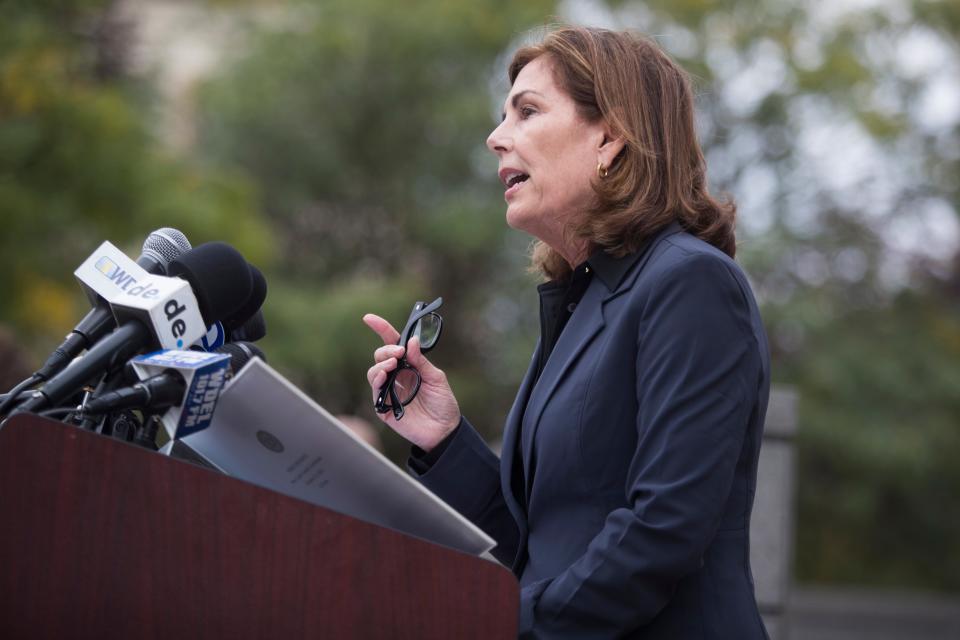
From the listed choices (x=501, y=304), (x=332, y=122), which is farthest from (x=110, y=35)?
(x=501, y=304)

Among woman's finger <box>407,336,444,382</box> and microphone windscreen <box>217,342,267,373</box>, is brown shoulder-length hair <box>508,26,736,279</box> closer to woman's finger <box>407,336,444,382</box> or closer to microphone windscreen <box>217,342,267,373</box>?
woman's finger <box>407,336,444,382</box>

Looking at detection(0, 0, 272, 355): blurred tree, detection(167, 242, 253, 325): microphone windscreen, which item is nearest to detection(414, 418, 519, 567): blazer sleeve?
detection(167, 242, 253, 325): microphone windscreen

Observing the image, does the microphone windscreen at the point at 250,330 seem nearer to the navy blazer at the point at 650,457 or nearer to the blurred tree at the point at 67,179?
the navy blazer at the point at 650,457

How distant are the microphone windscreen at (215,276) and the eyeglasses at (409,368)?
415mm

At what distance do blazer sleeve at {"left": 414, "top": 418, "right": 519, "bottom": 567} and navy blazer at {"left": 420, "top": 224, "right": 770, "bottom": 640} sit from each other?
23 cm

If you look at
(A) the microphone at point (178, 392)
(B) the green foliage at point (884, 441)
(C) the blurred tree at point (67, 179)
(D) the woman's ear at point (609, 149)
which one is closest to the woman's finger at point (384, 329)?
(D) the woman's ear at point (609, 149)

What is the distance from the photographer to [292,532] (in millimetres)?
1758

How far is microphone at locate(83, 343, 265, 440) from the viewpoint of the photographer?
1.84m

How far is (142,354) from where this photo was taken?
200 cm

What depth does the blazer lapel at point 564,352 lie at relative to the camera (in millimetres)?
2416

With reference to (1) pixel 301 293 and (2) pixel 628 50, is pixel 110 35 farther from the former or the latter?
(2) pixel 628 50

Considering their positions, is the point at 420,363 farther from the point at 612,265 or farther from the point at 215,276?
the point at 215,276

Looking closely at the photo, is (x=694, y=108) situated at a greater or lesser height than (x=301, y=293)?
greater

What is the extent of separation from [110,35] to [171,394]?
12.0 metres
